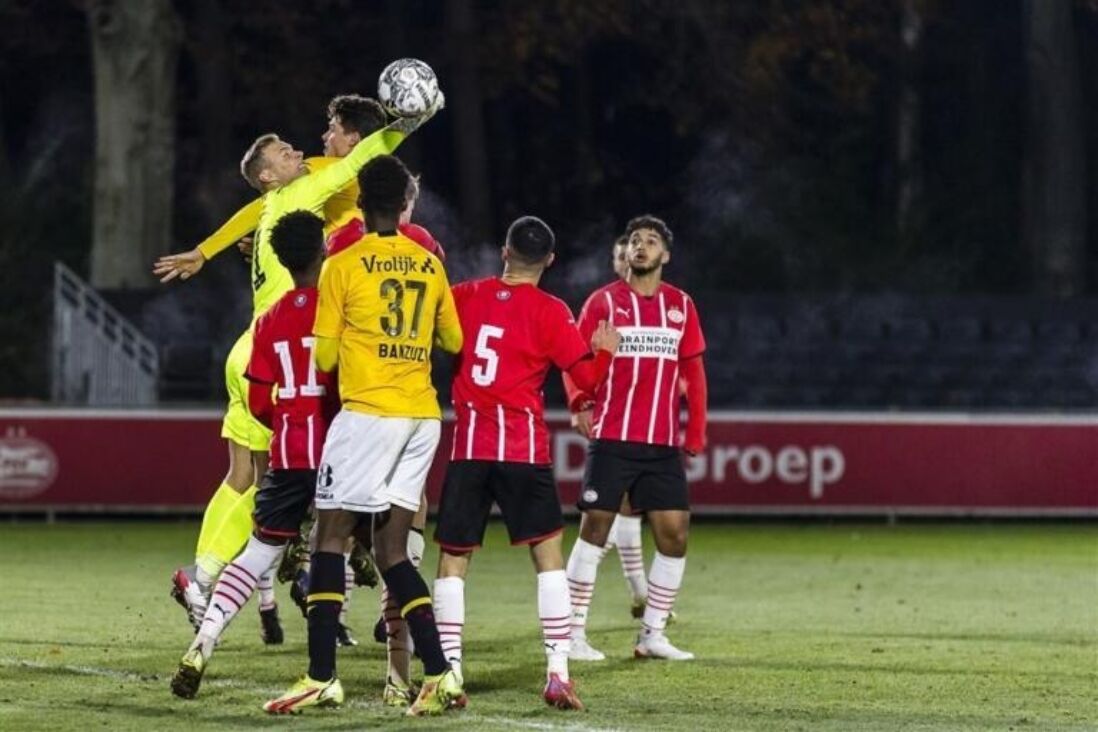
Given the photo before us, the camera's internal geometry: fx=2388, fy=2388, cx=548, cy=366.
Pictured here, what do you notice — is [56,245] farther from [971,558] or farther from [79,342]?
[971,558]

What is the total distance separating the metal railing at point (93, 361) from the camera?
2416 centimetres

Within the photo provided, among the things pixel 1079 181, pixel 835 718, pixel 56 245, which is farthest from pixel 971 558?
pixel 56 245

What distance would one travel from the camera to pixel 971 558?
18906mm

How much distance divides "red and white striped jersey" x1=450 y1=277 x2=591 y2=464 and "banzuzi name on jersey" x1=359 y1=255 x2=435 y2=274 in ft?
1.37

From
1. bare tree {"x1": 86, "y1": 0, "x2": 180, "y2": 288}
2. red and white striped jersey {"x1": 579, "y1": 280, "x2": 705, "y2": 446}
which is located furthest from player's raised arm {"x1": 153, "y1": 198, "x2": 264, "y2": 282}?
bare tree {"x1": 86, "y1": 0, "x2": 180, "y2": 288}

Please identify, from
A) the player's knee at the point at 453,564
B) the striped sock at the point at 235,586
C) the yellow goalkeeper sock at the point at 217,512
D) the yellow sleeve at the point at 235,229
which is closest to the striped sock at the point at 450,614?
the player's knee at the point at 453,564

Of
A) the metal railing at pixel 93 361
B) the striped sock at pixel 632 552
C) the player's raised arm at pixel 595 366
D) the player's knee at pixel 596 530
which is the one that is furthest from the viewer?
the metal railing at pixel 93 361

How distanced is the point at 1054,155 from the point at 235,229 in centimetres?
2086

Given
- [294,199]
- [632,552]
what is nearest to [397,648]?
[294,199]

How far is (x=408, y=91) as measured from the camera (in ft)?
33.4

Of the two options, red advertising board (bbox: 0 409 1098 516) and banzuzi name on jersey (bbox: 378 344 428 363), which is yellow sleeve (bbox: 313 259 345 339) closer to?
banzuzi name on jersey (bbox: 378 344 428 363)

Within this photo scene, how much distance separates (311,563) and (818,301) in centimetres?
1816

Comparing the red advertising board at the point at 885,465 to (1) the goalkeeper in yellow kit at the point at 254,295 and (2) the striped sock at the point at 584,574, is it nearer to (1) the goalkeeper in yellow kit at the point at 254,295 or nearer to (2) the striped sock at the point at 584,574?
(2) the striped sock at the point at 584,574

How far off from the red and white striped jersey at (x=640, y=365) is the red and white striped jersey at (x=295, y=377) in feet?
6.87
